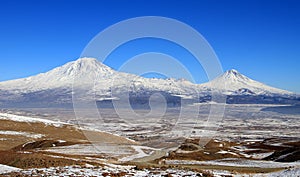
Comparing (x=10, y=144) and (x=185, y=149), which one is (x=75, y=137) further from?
(x=185, y=149)

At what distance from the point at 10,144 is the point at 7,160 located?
46.3m

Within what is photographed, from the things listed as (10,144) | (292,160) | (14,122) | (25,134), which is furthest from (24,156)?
(14,122)

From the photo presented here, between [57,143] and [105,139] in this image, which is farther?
[105,139]

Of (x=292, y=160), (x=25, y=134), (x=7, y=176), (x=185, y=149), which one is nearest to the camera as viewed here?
(x=7, y=176)

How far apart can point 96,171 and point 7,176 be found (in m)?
6.50

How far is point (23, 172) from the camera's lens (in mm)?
26984

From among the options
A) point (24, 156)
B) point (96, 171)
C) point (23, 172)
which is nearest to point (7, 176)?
point (23, 172)

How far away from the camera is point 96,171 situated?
1118 inches

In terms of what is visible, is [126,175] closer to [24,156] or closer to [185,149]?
[24,156]

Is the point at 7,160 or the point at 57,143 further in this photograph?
the point at 57,143

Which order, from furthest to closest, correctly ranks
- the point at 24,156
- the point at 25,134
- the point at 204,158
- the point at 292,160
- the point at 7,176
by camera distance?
the point at 25,134 < the point at 204,158 < the point at 292,160 < the point at 24,156 < the point at 7,176

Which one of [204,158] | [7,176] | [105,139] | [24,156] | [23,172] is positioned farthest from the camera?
[105,139]

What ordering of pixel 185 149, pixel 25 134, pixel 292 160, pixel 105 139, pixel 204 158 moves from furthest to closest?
pixel 105 139
pixel 25 134
pixel 185 149
pixel 204 158
pixel 292 160

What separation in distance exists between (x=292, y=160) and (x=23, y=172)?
125ft
